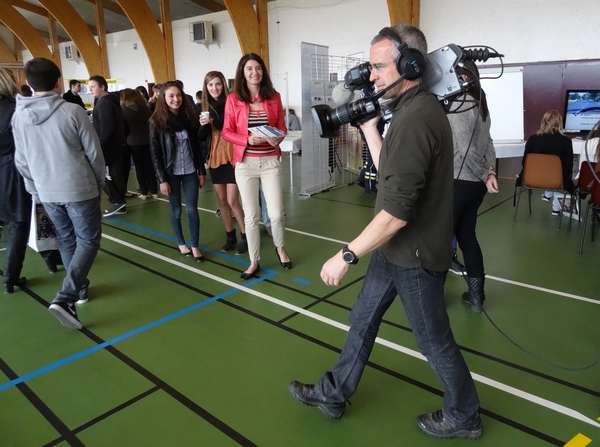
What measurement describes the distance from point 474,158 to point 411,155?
1570mm

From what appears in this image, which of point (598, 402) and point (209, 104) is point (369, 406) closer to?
point (598, 402)

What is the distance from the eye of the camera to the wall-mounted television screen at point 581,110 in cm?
638

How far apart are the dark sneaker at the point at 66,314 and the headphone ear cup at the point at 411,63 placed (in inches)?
94.6

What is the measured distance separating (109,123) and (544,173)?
4737mm

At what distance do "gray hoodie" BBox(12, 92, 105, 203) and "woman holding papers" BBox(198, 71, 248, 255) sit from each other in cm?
115

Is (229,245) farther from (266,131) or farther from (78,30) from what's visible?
(78,30)

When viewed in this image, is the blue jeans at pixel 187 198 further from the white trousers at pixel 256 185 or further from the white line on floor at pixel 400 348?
the white trousers at pixel 256 185

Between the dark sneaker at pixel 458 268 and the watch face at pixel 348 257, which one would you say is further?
the dark sneaker at pixel 458 268

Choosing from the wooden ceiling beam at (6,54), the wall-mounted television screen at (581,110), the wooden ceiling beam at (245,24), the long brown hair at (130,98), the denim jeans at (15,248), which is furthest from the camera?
the wooden ceiling beam at (6,54)

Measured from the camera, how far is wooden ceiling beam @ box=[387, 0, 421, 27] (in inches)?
314

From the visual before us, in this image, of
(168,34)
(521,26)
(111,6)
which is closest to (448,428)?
(521,26)

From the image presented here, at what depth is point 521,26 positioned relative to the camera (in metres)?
7.13

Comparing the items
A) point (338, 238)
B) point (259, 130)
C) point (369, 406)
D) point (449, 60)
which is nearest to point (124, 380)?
point (369, 406)

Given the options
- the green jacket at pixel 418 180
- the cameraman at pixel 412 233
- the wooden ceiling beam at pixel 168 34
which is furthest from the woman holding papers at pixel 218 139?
the wooden ceiling beam at pixel 168 34
